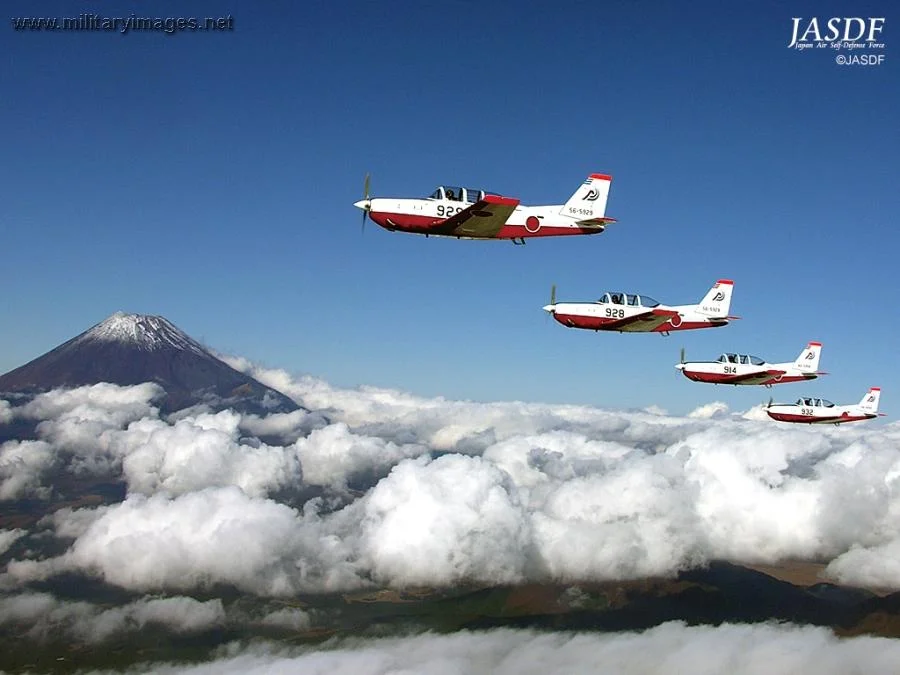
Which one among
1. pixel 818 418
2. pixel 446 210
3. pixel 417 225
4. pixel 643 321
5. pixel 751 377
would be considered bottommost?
pixel 818 418

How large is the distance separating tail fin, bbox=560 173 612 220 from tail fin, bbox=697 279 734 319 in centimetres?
2776

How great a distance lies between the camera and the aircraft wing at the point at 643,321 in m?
64.1

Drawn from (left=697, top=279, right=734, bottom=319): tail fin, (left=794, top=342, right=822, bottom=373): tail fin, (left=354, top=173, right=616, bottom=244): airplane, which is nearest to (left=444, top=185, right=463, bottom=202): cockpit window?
(left=354, top=173, right=616, bottom=244): airplane

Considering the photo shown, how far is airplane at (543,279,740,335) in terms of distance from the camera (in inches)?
2552

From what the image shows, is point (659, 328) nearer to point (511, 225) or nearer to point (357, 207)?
point (511, 225)

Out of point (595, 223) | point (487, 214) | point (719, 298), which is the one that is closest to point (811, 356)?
point (719, 298)

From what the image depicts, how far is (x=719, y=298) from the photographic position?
7725 centimetres

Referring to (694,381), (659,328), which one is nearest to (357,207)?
(659,328)

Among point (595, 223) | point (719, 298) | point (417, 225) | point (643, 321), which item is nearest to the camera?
point (417, 225)

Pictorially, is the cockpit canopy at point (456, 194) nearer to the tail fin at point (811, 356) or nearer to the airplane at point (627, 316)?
the airplane at point (627, 316)

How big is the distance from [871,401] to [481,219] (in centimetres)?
10837

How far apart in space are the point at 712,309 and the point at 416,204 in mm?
45516

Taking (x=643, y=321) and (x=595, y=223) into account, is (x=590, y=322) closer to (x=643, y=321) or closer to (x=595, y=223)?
(x=643, y=321)

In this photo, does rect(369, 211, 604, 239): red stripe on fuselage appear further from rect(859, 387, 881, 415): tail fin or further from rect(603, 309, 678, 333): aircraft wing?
rect(859, 387, 881, 415): tail fin
